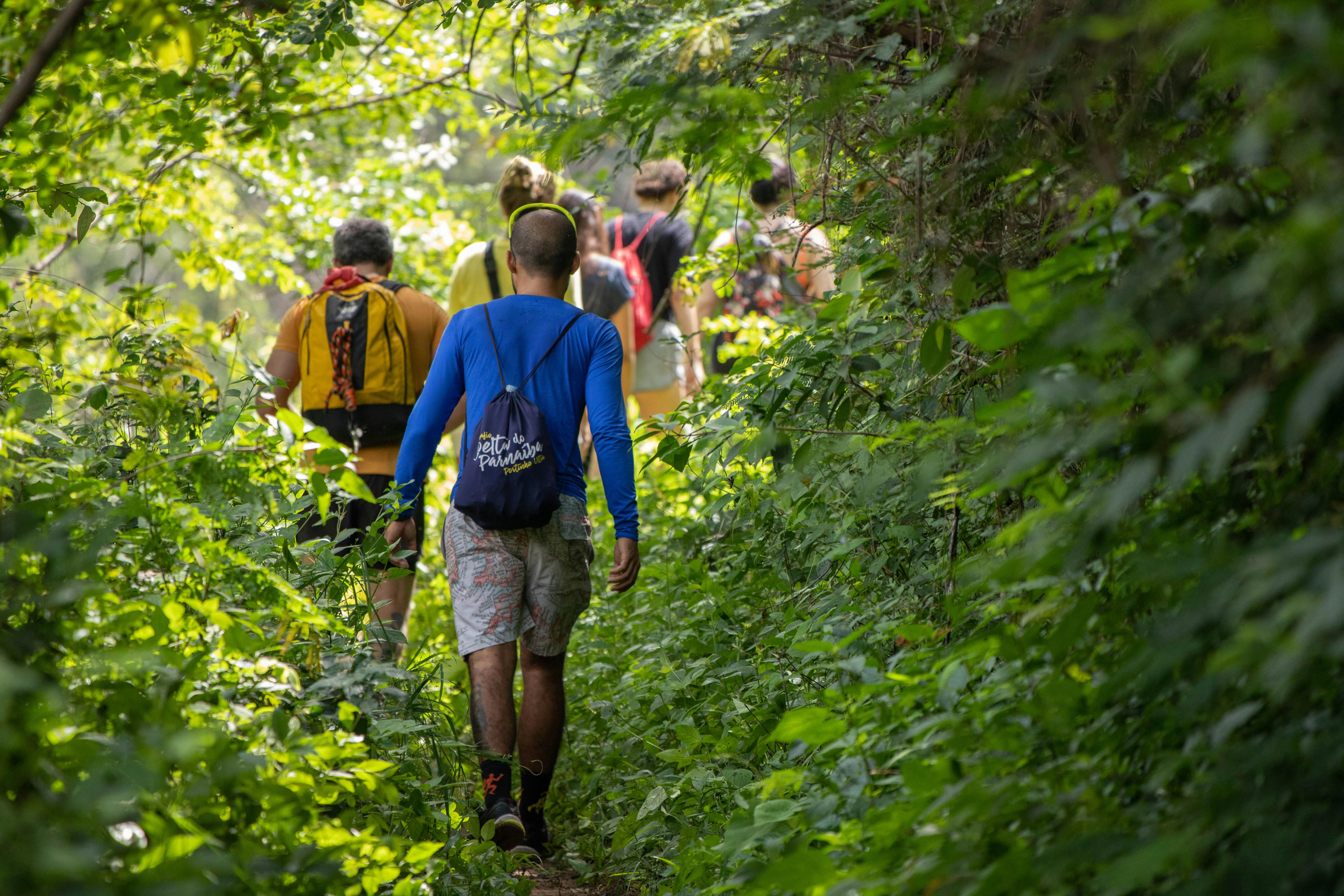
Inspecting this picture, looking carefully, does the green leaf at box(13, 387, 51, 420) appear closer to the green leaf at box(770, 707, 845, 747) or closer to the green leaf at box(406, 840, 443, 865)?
the green leaf at box(406, 840, 443, 865)

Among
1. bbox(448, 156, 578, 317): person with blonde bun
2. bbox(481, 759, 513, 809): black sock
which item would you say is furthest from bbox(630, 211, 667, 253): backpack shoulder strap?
bbox(481, 759, 513, 809): black sock

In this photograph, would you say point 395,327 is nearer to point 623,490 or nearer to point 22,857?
point 623,490

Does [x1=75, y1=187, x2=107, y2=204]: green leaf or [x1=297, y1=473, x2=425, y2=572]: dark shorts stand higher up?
[x1=75, y1=187, x2=107, y2=204]: green leaf

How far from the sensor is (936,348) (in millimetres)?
2186

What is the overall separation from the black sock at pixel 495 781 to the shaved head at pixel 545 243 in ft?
5.49

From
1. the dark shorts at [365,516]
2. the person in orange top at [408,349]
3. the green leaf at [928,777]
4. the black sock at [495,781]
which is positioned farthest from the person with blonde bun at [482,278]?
the green leaf at [928,777]

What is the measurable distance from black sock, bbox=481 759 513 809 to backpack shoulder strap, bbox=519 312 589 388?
4.04ft

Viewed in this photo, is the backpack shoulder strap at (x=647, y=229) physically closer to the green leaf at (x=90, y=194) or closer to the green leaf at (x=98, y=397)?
the green leaf at (x=90, y=194)

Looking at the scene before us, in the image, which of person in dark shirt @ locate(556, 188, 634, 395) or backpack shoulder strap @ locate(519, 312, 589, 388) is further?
person in dark shirt @ locate(556, 188, 634, 395)

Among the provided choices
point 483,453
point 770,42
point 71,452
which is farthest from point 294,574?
point 770,42

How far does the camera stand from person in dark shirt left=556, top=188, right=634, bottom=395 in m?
6.77

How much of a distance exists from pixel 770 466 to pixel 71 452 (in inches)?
88.6

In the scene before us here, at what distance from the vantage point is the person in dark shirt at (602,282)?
22.2 ft

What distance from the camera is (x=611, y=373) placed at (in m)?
3.86
